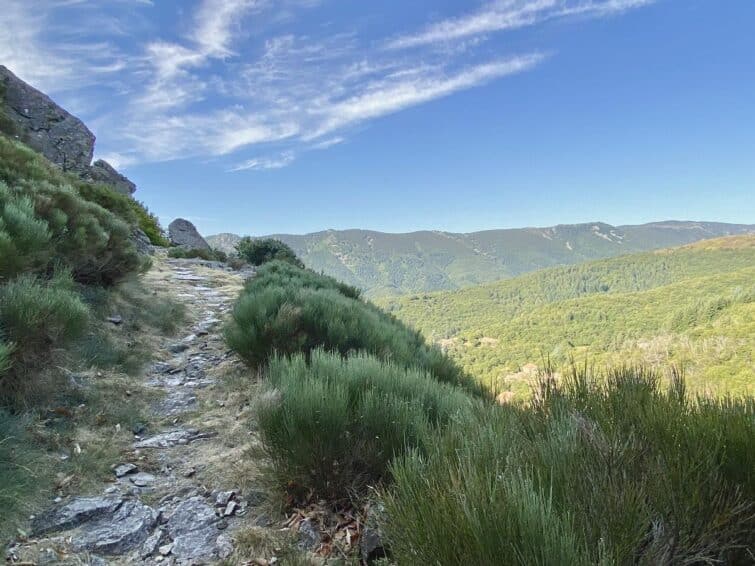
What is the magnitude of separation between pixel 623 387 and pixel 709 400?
1.13 ft

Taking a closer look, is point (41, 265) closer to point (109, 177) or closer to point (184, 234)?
point (109, 177)

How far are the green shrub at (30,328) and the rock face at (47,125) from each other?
56.9 ft

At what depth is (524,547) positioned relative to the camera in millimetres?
1094

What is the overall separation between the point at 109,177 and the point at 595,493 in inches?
1021

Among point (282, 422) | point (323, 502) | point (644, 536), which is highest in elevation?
point (644, 536)

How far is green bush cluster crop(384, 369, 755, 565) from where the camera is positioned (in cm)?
116

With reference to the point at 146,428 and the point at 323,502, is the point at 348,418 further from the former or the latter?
the point at 146,428

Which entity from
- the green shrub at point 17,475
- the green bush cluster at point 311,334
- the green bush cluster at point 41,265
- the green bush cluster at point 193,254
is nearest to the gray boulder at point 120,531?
the green shrub at point 17,475

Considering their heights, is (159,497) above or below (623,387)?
below

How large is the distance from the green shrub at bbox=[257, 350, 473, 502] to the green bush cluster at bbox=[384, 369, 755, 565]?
89cm

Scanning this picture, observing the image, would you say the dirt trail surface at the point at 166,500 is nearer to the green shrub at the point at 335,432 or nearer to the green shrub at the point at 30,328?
the green shrub at the point at 335,432

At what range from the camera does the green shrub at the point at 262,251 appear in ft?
70.0

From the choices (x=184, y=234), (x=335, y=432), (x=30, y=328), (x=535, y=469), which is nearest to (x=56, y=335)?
(x=30, y=328)

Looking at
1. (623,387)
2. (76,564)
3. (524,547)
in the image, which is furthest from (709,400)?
(76,564)
